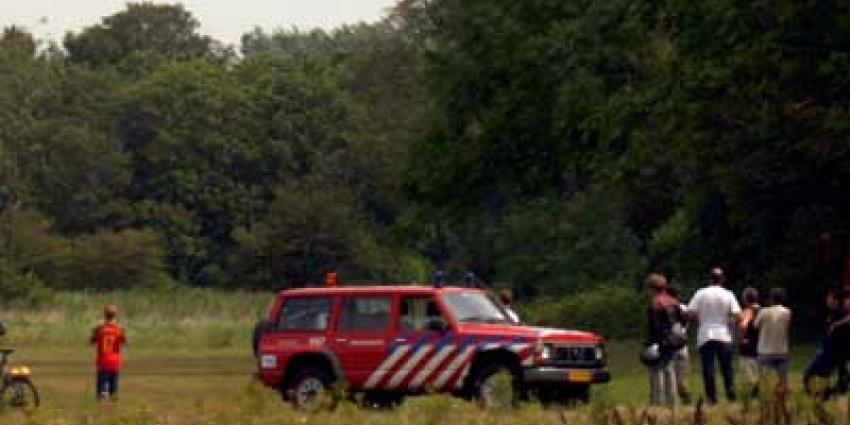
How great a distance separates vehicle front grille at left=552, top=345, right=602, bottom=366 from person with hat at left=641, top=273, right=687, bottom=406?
1.47m

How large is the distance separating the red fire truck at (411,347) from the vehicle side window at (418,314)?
1cm

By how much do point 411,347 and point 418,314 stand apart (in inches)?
21.3

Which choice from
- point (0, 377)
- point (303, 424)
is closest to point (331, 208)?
point (0, 377)

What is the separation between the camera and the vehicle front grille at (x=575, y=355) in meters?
30.9

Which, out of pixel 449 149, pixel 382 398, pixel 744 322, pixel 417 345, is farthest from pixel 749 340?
pixel 449 149

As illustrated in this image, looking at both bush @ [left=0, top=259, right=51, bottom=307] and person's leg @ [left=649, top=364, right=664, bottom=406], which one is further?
bush @ [left=0, top=259, right=51, bottom=307]

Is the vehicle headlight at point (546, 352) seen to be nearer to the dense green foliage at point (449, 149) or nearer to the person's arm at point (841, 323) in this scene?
the person's arm at point (841, 323)

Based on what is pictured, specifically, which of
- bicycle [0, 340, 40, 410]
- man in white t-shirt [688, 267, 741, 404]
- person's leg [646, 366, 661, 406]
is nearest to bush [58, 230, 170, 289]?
bicycle [0, 340, 40, 410]

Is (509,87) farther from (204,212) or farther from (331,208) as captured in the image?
(204,212)

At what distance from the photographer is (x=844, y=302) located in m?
27.6

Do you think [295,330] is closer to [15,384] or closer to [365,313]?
[365,313]

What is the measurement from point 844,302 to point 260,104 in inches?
3747

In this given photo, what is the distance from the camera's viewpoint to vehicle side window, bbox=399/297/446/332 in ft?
103

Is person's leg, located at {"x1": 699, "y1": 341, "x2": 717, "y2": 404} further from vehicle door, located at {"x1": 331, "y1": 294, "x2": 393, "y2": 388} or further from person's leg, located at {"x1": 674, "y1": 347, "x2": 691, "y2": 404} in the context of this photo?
vehicle door, located at {"x1": 331, "y1": 294, "x2": 393, "y2": 388}
